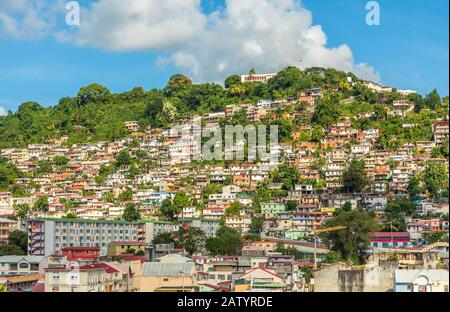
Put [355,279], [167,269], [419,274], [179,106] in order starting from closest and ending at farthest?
1. [419,274]
2. [355,279]
3. [167,269]
4. [179,106]

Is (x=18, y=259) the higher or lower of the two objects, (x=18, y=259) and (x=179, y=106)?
the lower

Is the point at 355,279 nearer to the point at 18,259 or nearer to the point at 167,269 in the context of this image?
the point at 167,269

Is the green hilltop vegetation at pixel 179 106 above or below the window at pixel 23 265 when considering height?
above

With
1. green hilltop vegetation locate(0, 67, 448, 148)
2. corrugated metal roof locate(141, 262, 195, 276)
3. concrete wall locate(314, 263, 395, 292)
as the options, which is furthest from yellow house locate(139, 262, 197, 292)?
green hilltop vegetation locate(0, 67, 448, 148)

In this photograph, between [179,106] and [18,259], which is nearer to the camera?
[18,259]

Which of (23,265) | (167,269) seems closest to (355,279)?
(167,269)

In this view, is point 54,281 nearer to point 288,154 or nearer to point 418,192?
point 418,192

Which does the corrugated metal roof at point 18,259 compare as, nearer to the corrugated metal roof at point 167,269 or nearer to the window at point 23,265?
the window at point 23,265

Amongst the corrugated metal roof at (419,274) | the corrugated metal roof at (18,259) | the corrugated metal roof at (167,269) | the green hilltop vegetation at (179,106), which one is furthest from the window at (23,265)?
the green hilltop vegetation at (179,106)
